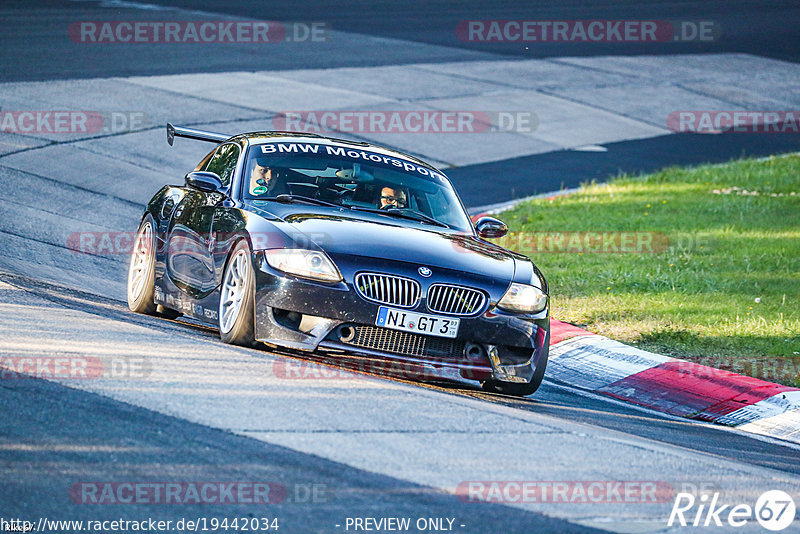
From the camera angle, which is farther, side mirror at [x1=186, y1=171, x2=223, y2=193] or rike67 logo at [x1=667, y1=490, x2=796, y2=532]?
side mirror at [x1=186, y1=171, x2=223, y2=193]

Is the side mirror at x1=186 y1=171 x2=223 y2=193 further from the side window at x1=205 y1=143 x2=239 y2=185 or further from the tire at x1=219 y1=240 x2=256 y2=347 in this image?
the tire at x1=219 y1=240 x2=256 y2=347

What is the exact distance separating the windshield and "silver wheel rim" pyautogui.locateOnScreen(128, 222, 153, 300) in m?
1.33

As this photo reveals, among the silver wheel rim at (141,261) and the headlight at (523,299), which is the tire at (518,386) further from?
the silver wheel rim at (141,261)

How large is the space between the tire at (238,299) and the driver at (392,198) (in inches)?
51.4

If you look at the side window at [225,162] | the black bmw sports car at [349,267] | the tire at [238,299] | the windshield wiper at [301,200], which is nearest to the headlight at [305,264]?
the black bmw sports car at [349,267]

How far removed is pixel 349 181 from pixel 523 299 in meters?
1.82

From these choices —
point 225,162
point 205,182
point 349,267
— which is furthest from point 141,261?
point 349,267

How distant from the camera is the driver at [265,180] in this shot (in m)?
8.96

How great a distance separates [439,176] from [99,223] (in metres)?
5.70

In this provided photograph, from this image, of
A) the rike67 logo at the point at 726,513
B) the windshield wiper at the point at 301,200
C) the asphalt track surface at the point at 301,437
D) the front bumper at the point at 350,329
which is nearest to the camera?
the asphalt track surface at the point at 301,437

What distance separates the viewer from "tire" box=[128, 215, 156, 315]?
388 inches

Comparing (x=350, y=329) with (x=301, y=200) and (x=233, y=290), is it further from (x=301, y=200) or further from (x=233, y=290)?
(x=301, y=200)

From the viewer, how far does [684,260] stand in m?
13.9

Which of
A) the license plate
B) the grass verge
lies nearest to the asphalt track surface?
the license plate
